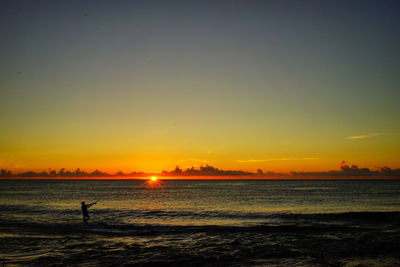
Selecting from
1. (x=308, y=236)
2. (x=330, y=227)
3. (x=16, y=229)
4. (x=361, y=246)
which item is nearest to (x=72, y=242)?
(x=16, y=229)

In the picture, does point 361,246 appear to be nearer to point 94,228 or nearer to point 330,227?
point 330,227

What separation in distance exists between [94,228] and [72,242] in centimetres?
898

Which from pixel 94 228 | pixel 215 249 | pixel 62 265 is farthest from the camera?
pixel 94 228

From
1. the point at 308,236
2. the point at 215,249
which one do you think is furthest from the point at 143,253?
the point at 308,236

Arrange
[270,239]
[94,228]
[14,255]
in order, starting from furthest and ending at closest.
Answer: [94,228], [270,239], [14,255]

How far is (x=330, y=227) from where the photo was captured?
31344 millimetres

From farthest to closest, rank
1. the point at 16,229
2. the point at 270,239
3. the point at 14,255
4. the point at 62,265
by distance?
the point at 16,229, the point at 270,239, the point at 14,255, the point at 62,265

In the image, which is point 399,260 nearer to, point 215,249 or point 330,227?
point 215,249

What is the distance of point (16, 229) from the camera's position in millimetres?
30781

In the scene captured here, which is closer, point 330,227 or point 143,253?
point 143,253

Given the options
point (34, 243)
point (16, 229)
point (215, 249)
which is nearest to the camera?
point (215, 249)

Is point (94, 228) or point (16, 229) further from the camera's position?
→ point (94, 228)

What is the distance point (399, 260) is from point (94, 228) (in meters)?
26.4

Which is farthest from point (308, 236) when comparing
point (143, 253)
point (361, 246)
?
point (143, 253)
